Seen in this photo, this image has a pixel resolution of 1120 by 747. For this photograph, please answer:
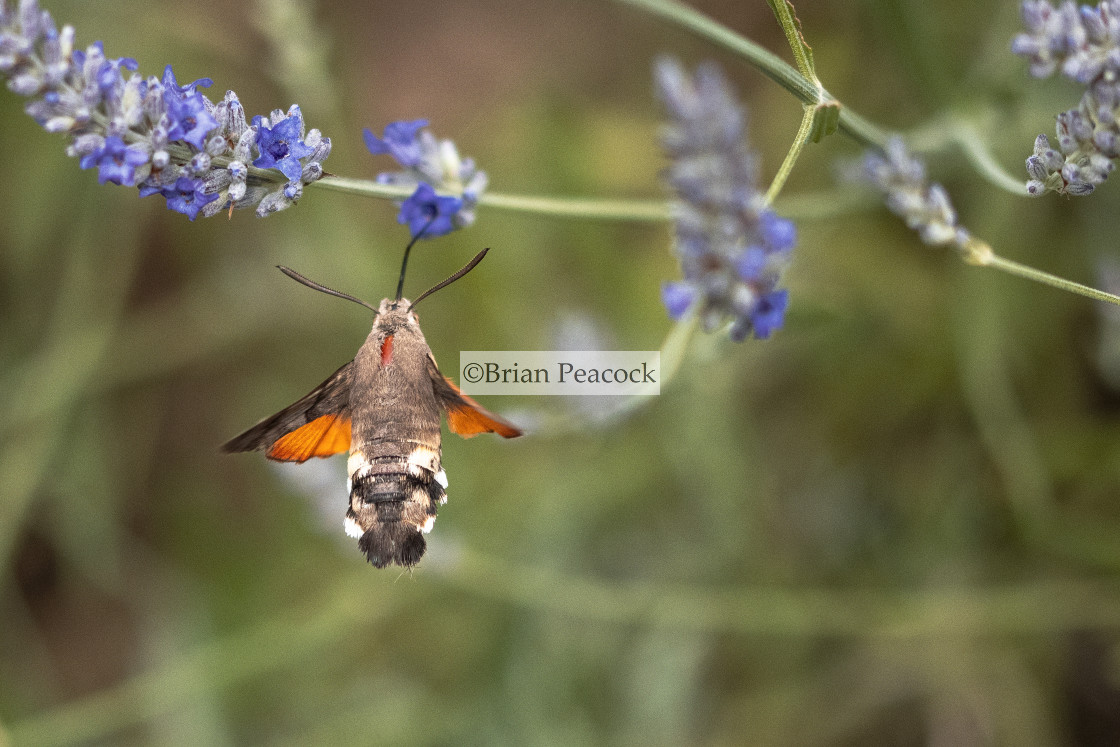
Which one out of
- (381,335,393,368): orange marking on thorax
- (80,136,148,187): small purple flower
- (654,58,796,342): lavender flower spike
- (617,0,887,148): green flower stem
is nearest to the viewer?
(654,58,796,342): lavender flower spike

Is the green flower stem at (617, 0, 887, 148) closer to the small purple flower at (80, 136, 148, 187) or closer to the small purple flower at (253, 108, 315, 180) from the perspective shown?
the small purple flower at (253, 108, 315, 180)

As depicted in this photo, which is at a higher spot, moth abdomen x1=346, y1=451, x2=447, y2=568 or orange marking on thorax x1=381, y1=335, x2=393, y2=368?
orange marking on thorax x1=381, y1=335, x2=393, y2=368

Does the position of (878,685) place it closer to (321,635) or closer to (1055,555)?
(1055,555)

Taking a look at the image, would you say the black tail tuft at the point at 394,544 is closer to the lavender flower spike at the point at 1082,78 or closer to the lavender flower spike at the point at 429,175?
the lavender flower spike at the point at 429,175

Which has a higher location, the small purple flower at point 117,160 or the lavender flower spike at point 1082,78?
the lavender flower spike at point 1082,78

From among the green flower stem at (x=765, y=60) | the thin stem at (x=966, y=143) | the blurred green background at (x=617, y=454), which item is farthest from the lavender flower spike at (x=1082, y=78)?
the blurred green background at (x=617, y=454)

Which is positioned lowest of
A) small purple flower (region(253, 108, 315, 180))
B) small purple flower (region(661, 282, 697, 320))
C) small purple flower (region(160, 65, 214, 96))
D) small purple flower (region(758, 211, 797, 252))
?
small purple flower (region(661, 282, 697, 320))

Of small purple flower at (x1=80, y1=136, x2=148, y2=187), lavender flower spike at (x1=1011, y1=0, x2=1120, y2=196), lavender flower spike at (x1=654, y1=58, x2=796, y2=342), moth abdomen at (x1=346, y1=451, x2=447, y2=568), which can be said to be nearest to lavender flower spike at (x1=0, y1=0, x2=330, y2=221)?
small purple flower at (x1=80, y1=136, x2=148, y2=187)
